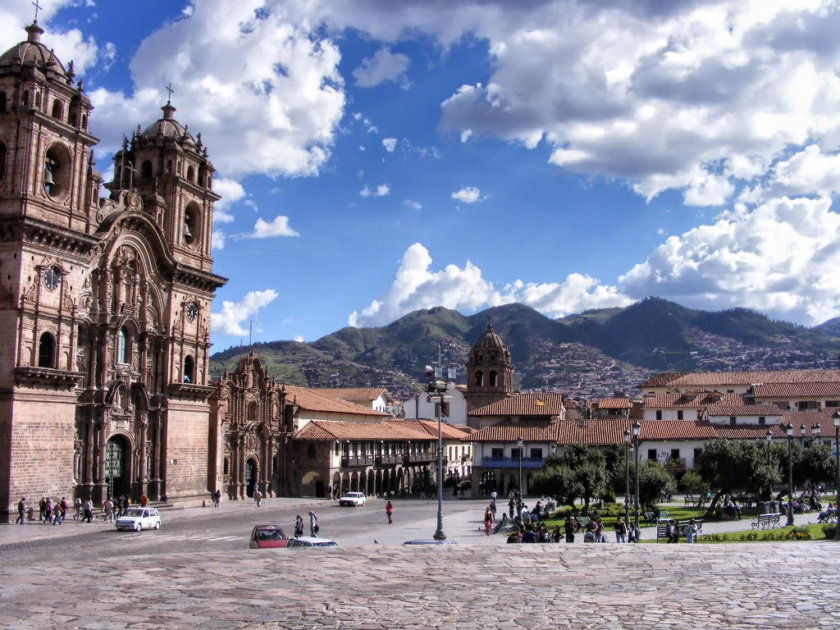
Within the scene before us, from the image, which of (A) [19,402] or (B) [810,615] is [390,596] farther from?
(A) [19,402]

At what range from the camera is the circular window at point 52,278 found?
41531 millimetres

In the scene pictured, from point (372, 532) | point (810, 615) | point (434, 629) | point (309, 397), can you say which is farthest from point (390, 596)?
point (309, 397)

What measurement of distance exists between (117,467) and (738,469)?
110 feet

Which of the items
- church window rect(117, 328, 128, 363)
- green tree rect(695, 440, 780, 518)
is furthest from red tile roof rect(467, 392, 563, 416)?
church window rect(117, 328, 128, 363)

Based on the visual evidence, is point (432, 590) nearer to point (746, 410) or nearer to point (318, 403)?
point (318, 403)

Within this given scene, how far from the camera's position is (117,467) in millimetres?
47750

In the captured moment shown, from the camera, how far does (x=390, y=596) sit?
569 inches

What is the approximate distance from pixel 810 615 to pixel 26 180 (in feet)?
127

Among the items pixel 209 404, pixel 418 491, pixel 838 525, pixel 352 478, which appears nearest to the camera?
pixel 838 525

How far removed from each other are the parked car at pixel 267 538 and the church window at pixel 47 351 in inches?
773

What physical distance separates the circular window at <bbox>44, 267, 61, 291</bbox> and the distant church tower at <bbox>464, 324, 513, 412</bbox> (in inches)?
2799

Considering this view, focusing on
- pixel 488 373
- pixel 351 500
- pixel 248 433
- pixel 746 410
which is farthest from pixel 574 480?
pixel 488 373

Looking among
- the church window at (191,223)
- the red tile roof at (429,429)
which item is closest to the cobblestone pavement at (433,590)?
the church window at (191,223)

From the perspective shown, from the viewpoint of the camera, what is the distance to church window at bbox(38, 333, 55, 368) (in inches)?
1636
